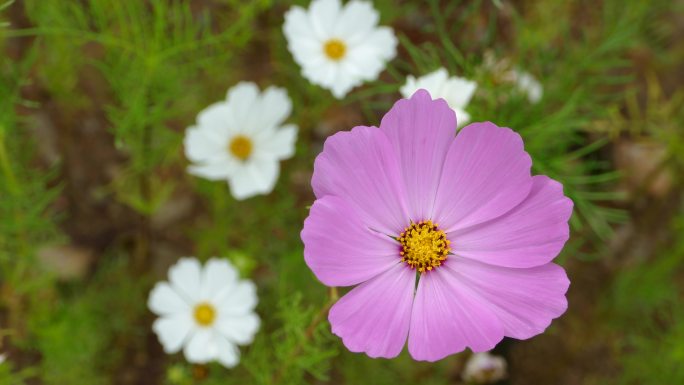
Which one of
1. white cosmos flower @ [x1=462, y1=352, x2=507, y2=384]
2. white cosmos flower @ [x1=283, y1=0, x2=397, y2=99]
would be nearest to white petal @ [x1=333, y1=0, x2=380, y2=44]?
white cosmos flower @ [x1=283, y1=0, x2=397, y2=99]

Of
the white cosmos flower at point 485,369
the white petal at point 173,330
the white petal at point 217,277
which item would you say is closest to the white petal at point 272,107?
the white petal at point 217,277

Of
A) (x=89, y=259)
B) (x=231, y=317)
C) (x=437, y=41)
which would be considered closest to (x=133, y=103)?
(x=231, y=317)

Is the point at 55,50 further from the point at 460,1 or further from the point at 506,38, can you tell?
the point at 506,38

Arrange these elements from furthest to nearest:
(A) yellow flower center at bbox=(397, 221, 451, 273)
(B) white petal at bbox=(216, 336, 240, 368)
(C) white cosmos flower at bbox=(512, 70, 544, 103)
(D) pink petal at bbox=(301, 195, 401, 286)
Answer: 1. (C) white cosmos flower at bbox=(512, 70, 544, 103)
2. (B) white petal at bbox=(216, 336, 240, 368)
3. (A) yellow flower center at bbox=(397, 221, 451, 273)
4. (D) pink petal at bbox=(301, 195, 401, 286)

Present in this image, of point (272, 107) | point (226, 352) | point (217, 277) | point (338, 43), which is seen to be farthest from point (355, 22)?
point (226, 352)

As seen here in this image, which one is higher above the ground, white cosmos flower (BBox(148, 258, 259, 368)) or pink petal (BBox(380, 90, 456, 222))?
pink petal (BBox(380, 90, 456, 222))

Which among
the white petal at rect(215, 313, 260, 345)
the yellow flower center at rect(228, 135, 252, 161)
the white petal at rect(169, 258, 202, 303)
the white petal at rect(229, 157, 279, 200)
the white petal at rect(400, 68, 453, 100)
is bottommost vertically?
the white petal at rect(215, 313, 260, 345)

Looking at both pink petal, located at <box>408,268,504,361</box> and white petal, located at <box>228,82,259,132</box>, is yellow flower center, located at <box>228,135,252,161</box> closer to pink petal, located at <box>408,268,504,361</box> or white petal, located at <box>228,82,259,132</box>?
white petal, located at <box>228,82,259,132</box>
